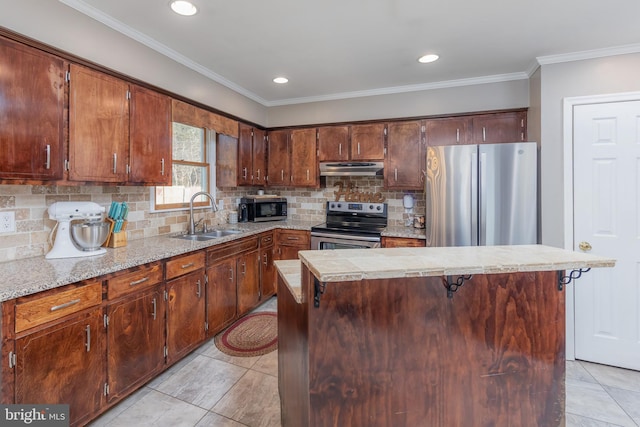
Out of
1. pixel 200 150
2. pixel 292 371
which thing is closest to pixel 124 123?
pixel 200 150

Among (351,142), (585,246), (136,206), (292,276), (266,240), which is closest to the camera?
(292,276)

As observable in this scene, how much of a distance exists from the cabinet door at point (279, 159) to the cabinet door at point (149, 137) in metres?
1.71

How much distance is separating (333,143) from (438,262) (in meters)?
2.89

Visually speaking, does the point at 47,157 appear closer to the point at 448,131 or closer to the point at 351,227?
the point at 351,227

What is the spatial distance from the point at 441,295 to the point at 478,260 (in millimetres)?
215

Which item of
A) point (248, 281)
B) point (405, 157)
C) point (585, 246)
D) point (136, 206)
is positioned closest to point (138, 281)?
point (136, 206)

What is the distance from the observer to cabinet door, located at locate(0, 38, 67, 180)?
62.6 inches

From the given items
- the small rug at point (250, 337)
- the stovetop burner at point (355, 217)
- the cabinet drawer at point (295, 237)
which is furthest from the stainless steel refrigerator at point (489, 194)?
the small rug at point (250, 337)

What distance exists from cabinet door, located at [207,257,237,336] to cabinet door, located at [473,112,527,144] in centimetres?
295

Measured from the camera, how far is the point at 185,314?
2.43 metres

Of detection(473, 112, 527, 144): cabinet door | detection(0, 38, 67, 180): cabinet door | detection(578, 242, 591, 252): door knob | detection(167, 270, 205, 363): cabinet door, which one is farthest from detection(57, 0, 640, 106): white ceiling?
detection(167, 270, 205, 363): cabinet door

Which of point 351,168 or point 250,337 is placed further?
point 351,168

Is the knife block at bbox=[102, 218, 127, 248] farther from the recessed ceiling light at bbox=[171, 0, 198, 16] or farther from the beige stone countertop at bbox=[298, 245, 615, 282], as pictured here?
the beige stone countertop at bbox=[298, 245, 615, 282]

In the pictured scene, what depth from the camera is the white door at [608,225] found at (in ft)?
7.94
